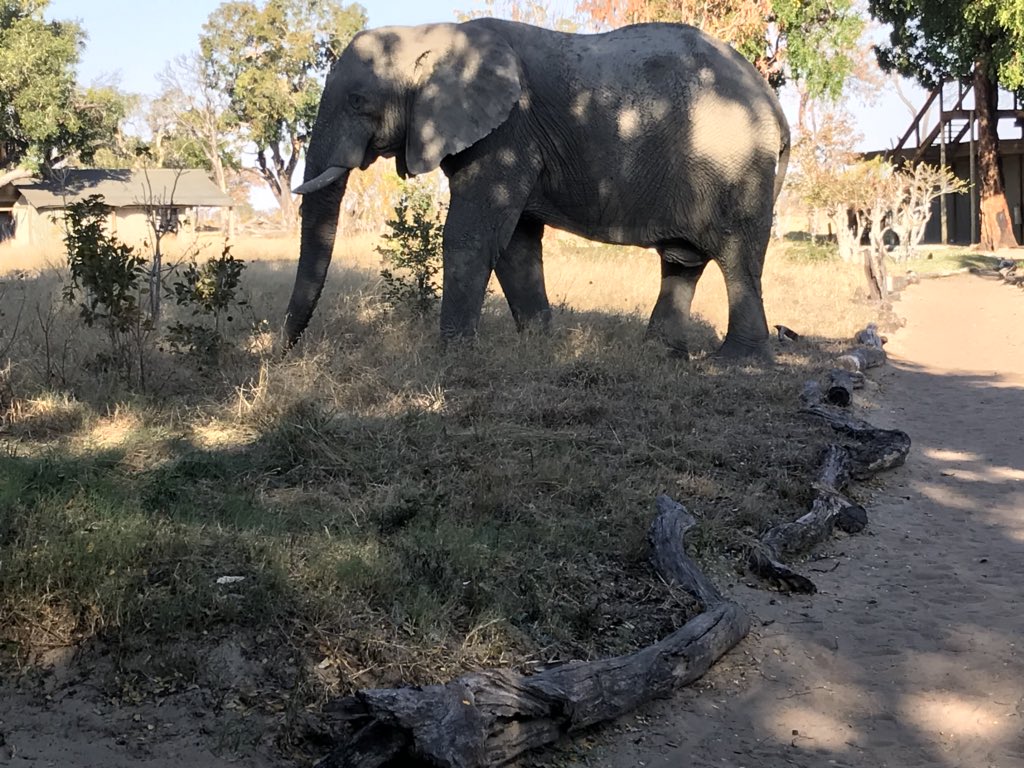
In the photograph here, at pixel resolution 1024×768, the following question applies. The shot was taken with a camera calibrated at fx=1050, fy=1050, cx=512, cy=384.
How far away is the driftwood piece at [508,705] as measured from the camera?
3.18 meters

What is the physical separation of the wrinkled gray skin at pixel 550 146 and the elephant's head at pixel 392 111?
12 millimetres

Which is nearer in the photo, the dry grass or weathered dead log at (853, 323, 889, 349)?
the dry grass

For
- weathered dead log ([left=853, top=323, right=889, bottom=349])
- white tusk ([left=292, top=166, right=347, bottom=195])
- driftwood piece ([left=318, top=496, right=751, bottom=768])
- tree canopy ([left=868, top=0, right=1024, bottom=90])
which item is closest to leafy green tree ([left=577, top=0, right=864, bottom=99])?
tree canopy ([left=868, top=0, right=1024, bottom=90])

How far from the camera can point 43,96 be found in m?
27.5

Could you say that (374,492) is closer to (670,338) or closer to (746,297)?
(670,338)

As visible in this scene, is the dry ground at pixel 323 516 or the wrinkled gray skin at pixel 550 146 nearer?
the dry ground at pixel 323 516

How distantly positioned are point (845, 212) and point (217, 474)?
24169 mm

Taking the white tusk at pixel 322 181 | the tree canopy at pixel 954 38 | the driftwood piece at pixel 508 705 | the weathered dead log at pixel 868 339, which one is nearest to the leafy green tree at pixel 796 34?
the tree canopy at pixel 954 38

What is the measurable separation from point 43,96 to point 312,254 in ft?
73.1

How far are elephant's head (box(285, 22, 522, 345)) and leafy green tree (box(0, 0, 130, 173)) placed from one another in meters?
21.5

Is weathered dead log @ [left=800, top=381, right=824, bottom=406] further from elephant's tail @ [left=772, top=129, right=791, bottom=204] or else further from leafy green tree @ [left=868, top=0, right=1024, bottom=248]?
leafy green tree @ [left=868, top=0, right=1024, bottom=248]

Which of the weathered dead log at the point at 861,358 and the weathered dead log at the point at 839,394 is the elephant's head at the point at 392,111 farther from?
the weathered dead log at the point at 861,358

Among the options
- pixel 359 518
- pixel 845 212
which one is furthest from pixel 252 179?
pixel 359 518

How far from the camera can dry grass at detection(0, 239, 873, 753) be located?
Answer: 390 centimetres
